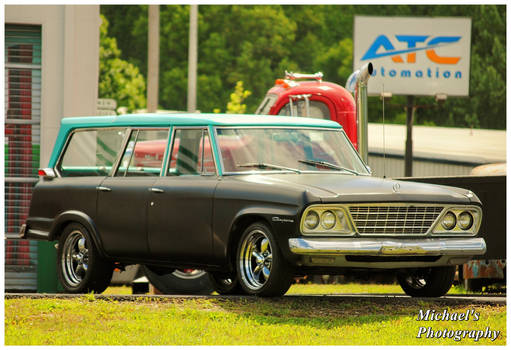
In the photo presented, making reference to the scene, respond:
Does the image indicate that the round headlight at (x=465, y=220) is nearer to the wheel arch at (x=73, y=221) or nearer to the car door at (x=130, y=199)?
the car door at (x=130, y=199)

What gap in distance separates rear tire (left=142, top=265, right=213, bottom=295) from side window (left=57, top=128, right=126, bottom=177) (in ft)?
5.41

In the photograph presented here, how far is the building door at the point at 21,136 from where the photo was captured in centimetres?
1636

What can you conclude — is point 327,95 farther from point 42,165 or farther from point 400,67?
point 400,67

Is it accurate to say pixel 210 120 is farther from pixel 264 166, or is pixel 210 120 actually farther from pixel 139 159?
pixel 139 159

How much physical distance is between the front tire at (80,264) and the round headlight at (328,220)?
301cm

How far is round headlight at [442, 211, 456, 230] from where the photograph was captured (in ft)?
33.2

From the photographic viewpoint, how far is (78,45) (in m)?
16.3

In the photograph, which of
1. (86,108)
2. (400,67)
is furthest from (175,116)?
(400,67)

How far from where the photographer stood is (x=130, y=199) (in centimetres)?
1117

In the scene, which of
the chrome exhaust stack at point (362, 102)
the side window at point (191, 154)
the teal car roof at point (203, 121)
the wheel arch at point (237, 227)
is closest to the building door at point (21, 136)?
the teal car roof at point (203, 121)

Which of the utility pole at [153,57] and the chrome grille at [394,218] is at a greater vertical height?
the utility pole at [153,57]

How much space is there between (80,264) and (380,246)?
146 inches

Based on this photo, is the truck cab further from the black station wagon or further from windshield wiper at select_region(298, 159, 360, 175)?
windshield wiper at select_region(298, 159, 360, 175)

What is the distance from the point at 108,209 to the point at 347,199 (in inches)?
117
